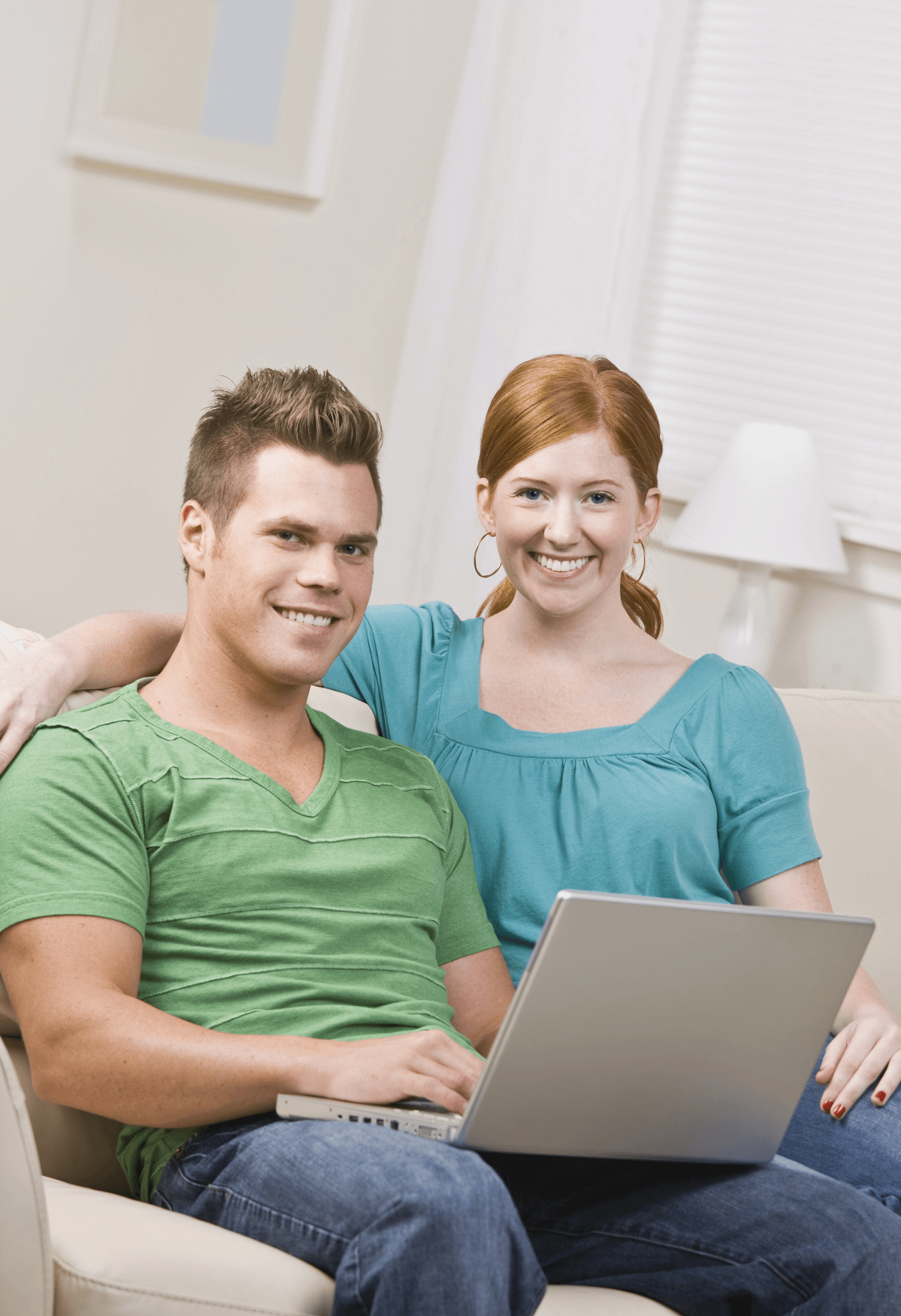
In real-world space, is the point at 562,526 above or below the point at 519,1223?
above

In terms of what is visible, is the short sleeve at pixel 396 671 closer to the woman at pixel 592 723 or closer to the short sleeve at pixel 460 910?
the woman at pixel 592 723

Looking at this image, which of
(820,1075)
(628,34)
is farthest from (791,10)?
(820,1075)

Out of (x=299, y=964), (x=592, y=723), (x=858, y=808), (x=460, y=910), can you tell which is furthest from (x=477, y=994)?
(x=858, y=808)

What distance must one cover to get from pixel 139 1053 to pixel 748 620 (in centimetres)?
208

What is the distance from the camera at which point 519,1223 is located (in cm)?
107

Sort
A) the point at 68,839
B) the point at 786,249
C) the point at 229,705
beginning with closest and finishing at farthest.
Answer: the point at 68,839 < the point at 229,705 < the point at 786,249

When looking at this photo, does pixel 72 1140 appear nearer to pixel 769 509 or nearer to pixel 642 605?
pixel 642 605

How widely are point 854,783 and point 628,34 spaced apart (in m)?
1.96

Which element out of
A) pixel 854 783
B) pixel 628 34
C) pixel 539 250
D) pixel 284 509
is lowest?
pixel 854 783

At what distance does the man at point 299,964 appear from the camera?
3.51 feet

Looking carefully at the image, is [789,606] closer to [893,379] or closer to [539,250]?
[893,379]

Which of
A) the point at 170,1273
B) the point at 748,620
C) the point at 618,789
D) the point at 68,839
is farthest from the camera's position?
the point at 748,620

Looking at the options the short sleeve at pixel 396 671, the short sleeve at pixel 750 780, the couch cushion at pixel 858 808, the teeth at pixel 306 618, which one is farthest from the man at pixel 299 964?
the couch cushion at pixel 858 808

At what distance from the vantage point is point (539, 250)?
317cm
